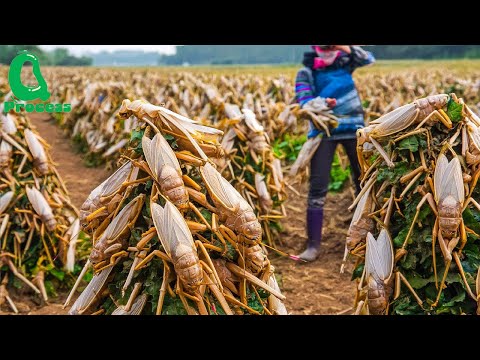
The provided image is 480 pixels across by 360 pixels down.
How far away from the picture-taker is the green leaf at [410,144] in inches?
113

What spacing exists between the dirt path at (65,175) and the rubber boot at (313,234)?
215 cm

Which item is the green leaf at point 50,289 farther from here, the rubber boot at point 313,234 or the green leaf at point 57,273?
the rubber boot at point 313,234

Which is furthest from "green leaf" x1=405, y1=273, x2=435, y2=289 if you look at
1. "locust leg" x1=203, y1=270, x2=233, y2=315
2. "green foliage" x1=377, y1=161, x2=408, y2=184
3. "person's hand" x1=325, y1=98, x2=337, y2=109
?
"person's hand" x1=325, y1=98, x2=337, y2=109

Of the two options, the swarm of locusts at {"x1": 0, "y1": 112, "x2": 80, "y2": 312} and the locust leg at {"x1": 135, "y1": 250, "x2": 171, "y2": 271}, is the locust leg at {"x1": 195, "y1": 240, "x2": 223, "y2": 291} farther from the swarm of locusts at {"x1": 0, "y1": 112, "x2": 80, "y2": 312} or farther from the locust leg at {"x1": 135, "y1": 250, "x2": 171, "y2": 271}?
the swarm of locusts at {"x1": 0, "y1": 112, "x2": 80, "y2": 312}

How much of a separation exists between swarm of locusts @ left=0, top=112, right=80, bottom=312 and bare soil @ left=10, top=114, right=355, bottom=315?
A: 0.64ft

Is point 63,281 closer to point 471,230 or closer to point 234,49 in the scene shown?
point 234,49

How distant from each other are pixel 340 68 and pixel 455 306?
332 centimetres

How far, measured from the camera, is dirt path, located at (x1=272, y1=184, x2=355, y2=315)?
4.88 meters

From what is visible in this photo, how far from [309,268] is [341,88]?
1627 mm

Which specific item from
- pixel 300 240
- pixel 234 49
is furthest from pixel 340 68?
pixel 300 240

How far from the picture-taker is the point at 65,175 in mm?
9297

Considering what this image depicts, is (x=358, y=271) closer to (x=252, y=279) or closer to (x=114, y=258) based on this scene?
(x=252, y=279)

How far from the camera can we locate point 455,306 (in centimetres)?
276

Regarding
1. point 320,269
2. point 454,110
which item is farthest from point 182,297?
point 320,269
